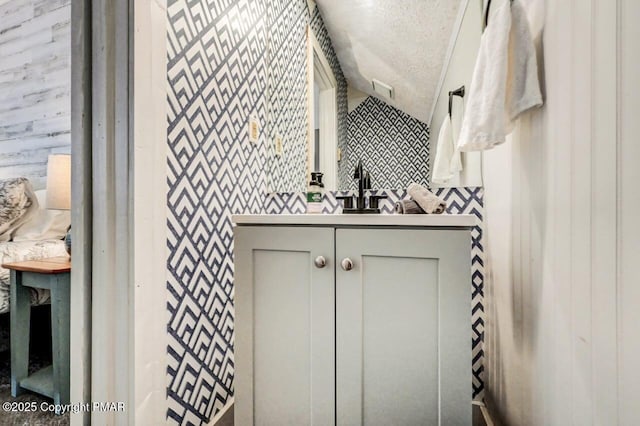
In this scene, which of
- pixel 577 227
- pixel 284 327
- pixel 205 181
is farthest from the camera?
pixel 205 181

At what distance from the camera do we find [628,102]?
0.44m

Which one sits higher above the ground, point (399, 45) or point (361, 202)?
point (399, 45)

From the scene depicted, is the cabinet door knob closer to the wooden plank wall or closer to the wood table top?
the wood table top

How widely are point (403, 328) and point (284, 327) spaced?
35cm

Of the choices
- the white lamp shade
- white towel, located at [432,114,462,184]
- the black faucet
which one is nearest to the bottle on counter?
the black faucet

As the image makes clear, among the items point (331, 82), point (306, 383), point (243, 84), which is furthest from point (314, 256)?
point (331, 82)

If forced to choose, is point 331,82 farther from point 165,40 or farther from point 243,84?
point 165,40

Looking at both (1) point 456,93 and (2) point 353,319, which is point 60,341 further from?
(1) point 456,93

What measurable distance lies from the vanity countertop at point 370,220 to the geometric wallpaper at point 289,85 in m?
0.54

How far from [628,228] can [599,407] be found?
32 cm

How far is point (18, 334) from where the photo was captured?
1.32 meters

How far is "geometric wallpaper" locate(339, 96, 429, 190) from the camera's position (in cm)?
126

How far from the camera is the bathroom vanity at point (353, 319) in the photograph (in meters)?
0.77

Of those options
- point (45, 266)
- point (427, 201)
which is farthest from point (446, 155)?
point (45, 266)
